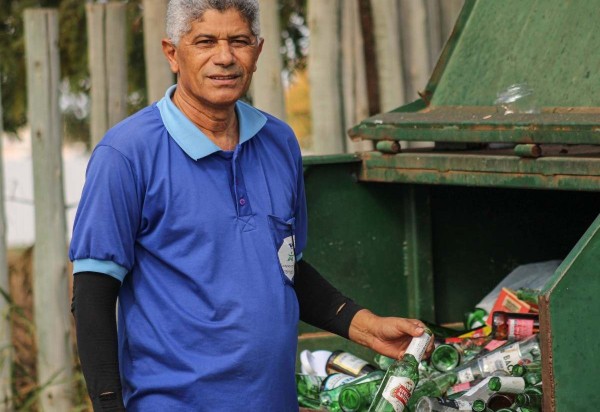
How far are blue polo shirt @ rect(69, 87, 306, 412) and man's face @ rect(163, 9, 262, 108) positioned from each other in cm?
9

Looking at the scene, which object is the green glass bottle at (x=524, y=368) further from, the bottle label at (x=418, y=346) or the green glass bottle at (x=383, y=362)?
the bottle label at (x=418, y=346)

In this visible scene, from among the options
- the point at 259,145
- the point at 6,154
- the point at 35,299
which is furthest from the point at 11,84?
the point at 6,154

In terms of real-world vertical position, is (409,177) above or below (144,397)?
above

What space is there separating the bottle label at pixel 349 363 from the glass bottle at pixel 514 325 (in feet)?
1.42

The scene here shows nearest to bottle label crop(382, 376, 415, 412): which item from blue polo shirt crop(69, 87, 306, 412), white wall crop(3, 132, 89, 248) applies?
blue polo shirt crop(69, 87, 306, 412)

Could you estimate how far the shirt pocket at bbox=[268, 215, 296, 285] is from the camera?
2.90 m

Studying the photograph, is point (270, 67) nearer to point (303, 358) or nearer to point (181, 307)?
point (303, 358)

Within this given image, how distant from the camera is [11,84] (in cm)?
684

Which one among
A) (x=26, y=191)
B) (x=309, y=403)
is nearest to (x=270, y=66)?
(x=309, y=403)

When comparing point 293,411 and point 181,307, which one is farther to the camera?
point 293,411

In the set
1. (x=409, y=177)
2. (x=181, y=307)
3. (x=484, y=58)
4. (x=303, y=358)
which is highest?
(x=484, y=58)

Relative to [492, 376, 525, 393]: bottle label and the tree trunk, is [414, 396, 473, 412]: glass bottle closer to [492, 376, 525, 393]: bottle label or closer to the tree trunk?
[492, 376, 525, 393]: bottle label

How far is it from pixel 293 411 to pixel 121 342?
426mm

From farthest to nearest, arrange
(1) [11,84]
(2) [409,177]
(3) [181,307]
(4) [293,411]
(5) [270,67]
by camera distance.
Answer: (1) [11,84] < (5) [270,67] < (2) [409,177] < (4) [293,411] < (3) [181,307]
